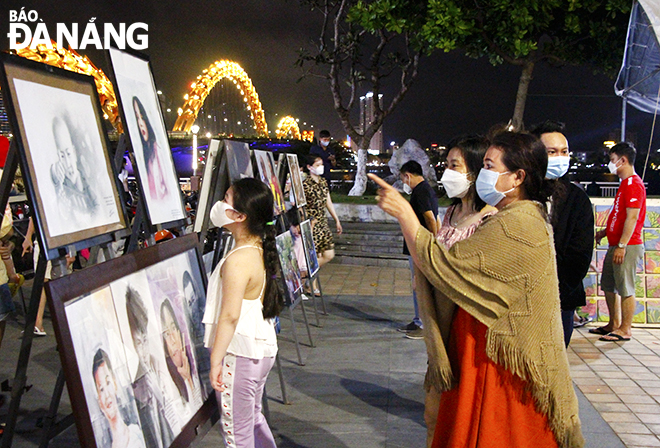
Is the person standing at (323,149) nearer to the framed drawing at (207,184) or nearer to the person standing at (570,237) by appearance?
the framed drawing at (207,184)

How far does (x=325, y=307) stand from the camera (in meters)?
7.44

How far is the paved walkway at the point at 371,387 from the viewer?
3.84 m

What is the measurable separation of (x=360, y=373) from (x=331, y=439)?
1.33 metres

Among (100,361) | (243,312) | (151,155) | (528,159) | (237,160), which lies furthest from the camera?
(237,160)

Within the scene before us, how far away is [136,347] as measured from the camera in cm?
230

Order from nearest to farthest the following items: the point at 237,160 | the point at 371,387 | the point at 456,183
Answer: the point at 456,183
the point at 237,160
the point at 371,387

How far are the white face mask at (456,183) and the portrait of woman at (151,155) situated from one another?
5.24 ft

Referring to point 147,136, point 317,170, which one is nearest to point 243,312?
point 147,136

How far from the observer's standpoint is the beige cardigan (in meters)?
2.05

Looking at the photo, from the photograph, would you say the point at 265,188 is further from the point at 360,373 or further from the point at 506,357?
the point at 360,373

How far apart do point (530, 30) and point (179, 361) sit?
34.6 ft

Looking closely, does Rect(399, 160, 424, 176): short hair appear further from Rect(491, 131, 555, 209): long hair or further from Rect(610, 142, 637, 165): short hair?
Rect(491, 131, 555, 209): long hair

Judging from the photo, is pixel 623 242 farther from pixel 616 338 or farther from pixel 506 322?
pixel 506 322

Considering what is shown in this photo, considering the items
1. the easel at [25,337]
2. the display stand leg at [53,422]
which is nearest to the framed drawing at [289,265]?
the display stand leg at [53,422]
